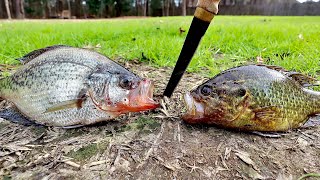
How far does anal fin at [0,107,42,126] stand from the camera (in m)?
2.30

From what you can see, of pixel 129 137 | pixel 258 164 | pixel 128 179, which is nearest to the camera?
pixel 128 179

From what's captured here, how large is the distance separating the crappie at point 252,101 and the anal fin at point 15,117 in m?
1.18

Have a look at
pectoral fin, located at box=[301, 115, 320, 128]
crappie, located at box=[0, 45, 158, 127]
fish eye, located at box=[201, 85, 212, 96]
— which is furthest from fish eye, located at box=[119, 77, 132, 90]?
pectoral fin, located at box=[301, 115, 320, 128]

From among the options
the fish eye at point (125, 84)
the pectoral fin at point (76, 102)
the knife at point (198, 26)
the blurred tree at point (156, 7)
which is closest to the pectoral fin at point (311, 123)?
the knife at point (198, 26)

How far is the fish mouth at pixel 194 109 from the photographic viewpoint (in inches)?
84.9

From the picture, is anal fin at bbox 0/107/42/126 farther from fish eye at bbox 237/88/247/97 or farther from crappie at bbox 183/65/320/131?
fish eye at bbox 237/88/247/97

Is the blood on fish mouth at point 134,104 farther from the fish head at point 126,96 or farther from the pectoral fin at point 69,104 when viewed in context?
the pectoral fin at point 69,104

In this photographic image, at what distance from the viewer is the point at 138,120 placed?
8.01 feet

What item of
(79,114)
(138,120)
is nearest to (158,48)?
(138,120)

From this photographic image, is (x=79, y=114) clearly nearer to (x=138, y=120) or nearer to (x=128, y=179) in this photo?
(x=138, y=120)

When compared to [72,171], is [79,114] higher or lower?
higher

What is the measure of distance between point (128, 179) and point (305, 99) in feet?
4.49

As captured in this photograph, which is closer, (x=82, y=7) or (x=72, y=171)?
(x=72, y=171)

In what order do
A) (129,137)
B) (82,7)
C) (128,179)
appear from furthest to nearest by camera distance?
(82,7) < (129,137) < (128,179)
